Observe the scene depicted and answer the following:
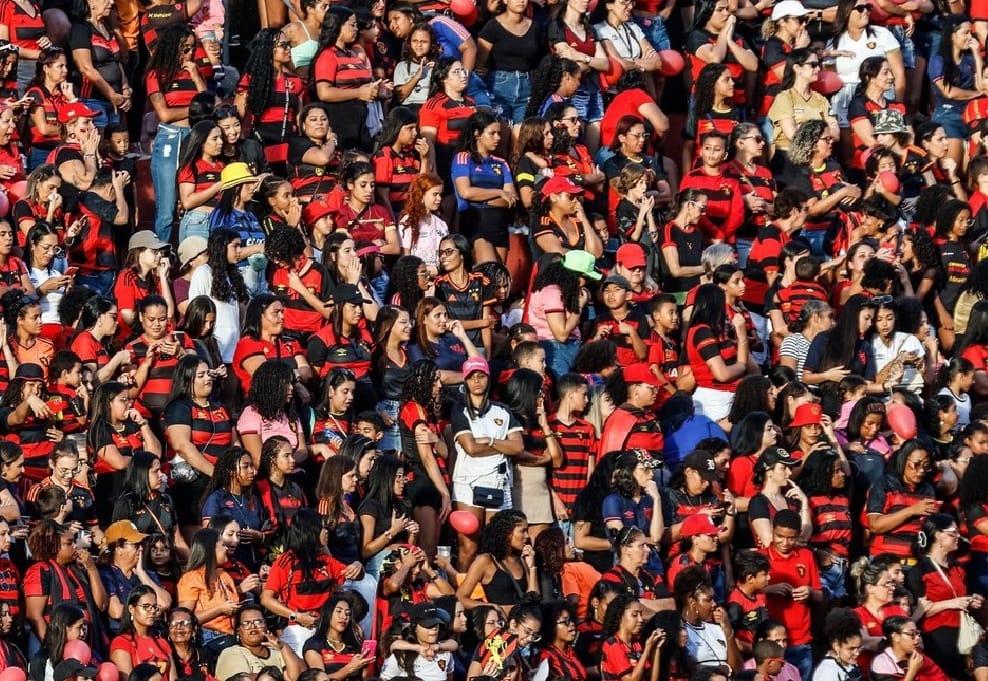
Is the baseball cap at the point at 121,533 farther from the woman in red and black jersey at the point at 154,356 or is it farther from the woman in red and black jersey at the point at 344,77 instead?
the woman in red and black jersey at the point at 344,77

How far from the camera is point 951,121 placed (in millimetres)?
19312

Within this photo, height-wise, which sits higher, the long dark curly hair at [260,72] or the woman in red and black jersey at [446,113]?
the long dark curly hair at [260,72]

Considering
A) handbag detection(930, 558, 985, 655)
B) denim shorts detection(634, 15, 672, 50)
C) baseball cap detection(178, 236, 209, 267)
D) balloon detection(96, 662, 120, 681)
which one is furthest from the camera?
denim shorts detection(634, 15, 672, 50)

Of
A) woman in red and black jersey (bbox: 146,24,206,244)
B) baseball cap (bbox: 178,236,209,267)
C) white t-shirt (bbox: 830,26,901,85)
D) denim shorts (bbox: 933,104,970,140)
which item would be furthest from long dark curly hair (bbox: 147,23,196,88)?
denim shorts (bbox: 933,104,970,140)

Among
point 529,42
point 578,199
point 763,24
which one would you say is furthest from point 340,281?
point 763,24

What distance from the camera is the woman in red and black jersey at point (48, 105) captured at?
1656 centimetres

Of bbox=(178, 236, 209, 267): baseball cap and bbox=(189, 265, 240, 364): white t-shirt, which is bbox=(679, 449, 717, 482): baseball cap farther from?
bbox=(178, 236, 209, 267): baseball cap

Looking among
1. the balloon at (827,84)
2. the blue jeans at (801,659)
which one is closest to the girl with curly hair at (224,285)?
the blue jeans at (801,659)

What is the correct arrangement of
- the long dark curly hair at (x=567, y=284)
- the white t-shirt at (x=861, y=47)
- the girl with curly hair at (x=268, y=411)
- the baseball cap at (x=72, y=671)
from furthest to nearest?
the white t-shirt at (x=861, y=47) < the long dark curly hair at (x=567, y=284) < the girl with curly hair at (x=268, y=411) < the baseball cap at (x=72, y=671)

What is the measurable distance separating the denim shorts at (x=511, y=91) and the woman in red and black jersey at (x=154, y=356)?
404cm

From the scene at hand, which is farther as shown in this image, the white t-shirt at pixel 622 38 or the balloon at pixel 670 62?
the balloon at pixel 670 62

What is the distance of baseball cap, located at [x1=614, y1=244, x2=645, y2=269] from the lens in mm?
16500

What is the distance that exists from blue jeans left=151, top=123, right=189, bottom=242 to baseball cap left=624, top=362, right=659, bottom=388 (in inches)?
123

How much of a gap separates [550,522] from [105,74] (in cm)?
460
